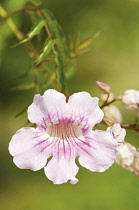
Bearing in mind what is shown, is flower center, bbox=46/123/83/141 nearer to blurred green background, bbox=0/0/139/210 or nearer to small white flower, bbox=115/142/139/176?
small white flower, bbox=115/142/139/176

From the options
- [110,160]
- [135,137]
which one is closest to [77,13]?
[135,137]

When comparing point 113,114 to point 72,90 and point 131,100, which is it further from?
point 72,90

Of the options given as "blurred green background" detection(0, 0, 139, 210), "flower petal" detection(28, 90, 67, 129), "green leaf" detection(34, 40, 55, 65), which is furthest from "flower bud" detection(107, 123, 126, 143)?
"blurred green background" detection(0, 0, 139, 210)

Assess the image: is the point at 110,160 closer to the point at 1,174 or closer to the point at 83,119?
the point at 83,119

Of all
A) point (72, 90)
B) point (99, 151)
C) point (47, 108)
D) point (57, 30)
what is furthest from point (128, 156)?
point (72, 90)

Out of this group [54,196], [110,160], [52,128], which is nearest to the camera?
[110,160]

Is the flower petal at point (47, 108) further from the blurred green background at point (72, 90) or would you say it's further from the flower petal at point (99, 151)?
the blurred green background at point (72, 90)
